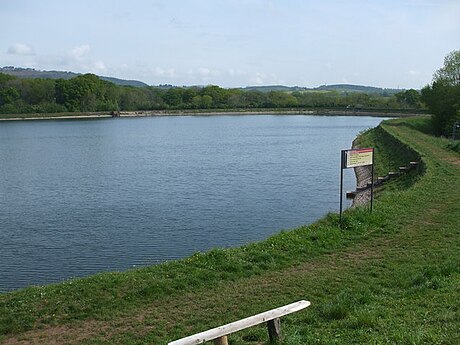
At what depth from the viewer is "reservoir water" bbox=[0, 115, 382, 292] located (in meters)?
16.9

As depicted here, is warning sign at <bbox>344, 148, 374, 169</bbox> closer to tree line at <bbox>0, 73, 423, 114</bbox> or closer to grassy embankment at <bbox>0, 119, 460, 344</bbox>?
grassy embankment at <bbox>0, 119, 460, 344</bbox>

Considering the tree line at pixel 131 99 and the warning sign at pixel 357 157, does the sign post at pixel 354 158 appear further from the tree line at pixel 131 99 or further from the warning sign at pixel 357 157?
the tree line at pixel 131 99

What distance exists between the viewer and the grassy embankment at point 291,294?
695 cm

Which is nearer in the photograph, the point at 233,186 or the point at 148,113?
the point at 233,186

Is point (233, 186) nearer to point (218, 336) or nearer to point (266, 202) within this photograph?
point (266, 202)

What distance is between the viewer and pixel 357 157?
1484 centimetres

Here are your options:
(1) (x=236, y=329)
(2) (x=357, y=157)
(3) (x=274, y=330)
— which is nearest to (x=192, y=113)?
(2) (x=357, y=157)

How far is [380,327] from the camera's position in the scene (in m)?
6.49

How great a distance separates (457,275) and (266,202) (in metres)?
16.3

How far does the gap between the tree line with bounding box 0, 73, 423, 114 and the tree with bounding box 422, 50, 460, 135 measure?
69.7 m

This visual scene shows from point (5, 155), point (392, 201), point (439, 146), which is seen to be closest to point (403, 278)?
point (392, 201)

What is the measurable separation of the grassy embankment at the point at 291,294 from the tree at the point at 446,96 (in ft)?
133

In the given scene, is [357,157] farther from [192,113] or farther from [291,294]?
[192,113]

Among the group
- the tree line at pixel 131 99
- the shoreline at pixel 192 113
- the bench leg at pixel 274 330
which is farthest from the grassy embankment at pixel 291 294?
the tree line at pixel 131 99
